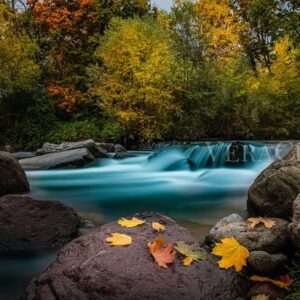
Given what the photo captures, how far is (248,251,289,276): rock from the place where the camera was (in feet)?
9.62

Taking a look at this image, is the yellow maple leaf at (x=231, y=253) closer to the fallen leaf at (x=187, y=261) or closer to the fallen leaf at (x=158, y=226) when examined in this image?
the fallen leaf at (x=187, y=261)

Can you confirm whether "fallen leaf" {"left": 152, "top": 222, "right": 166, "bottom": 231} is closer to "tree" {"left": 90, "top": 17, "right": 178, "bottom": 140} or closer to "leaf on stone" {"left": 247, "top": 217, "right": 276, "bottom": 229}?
"leaf on stone" {"left": 247, "top": 217, "right": 276, "bottom": 229}

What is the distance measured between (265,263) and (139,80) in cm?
1280

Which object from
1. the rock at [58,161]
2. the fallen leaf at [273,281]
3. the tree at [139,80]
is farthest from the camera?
the tree at [139,80]

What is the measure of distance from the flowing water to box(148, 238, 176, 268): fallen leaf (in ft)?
4.30

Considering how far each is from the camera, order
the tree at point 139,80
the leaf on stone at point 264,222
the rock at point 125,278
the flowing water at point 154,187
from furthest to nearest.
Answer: the tree at point 139,80 < the flowing water at point 154,187 < the leaf on stone at point 264,222 < the rock at point 125,278

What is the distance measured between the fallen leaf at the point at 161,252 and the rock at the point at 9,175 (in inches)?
182

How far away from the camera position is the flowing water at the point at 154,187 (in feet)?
13.3

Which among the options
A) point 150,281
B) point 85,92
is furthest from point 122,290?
point 85,92

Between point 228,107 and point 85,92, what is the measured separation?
297 inches

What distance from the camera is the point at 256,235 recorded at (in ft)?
10.5

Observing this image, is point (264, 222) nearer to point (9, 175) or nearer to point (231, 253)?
point (231, 253)

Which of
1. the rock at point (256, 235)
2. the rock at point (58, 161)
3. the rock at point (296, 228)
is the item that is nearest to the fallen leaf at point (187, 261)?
the rock at point (256, 235)

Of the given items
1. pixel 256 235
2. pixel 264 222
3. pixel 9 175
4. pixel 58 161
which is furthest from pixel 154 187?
pixel 256 235
